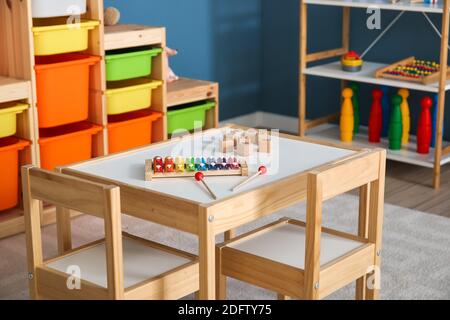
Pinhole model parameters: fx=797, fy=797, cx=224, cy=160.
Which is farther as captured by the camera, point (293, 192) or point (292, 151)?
point (292, 151)

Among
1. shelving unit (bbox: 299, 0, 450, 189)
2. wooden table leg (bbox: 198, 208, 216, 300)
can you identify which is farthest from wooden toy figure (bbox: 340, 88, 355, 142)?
wooden table leg (bbox: 198, 208, 216, 300)

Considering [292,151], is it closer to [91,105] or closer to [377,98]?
[91,105]

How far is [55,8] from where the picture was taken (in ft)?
10.1

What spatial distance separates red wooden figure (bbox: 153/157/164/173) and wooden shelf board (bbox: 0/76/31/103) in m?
1.05

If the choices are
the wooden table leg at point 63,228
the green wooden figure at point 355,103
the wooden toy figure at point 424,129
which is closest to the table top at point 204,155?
the wooden table leg at point 63,228

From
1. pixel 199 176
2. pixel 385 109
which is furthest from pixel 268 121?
pixel 199 176

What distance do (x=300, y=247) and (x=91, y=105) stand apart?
1.51 metres

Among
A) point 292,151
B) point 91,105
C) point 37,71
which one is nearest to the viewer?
point 292,151

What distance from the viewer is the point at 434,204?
3.46m

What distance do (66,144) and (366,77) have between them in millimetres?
1502

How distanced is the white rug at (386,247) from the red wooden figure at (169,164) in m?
0.64

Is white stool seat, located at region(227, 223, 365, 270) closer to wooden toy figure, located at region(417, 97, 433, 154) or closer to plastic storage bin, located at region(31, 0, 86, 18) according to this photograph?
plastic storage bin, located at region(31, 0, 86, 18)

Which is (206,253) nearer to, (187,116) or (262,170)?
(262,170)
